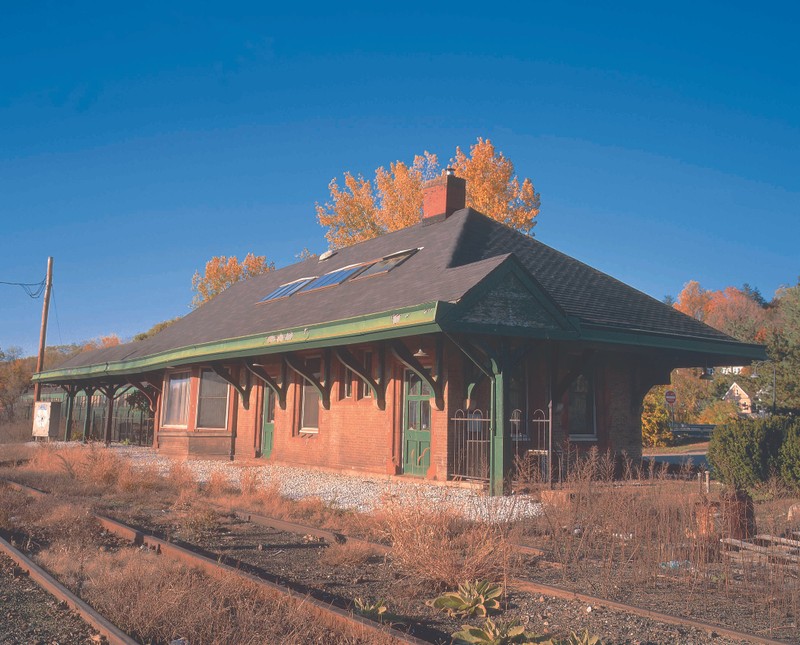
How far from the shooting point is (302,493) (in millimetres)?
13242

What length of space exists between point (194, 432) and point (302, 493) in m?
8.92

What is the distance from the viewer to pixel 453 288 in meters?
12.6

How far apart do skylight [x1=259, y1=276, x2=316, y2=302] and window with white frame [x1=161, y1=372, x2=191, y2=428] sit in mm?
3484

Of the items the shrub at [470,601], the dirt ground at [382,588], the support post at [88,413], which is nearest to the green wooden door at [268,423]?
the dirt ground at [382,588]

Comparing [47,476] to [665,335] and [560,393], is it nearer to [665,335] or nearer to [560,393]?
[560,393]

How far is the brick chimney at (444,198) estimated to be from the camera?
1988 centimetres

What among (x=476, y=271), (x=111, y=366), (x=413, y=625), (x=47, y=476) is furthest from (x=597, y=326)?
(x=111, y=366)

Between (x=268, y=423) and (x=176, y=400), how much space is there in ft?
13.0

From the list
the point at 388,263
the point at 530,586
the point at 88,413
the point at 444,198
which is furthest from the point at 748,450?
the point at 88,413

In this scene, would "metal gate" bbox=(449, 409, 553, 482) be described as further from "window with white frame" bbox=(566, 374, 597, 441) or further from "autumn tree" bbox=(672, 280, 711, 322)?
"autumn tree" bbox=(672, 280, 711, 322)

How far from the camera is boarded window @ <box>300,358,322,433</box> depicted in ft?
59.9

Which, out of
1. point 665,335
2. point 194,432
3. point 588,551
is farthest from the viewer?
point 194,432

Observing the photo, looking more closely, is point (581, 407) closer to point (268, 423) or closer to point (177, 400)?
point (268, 423)

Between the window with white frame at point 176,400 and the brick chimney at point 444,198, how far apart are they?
Answer: 881cm
